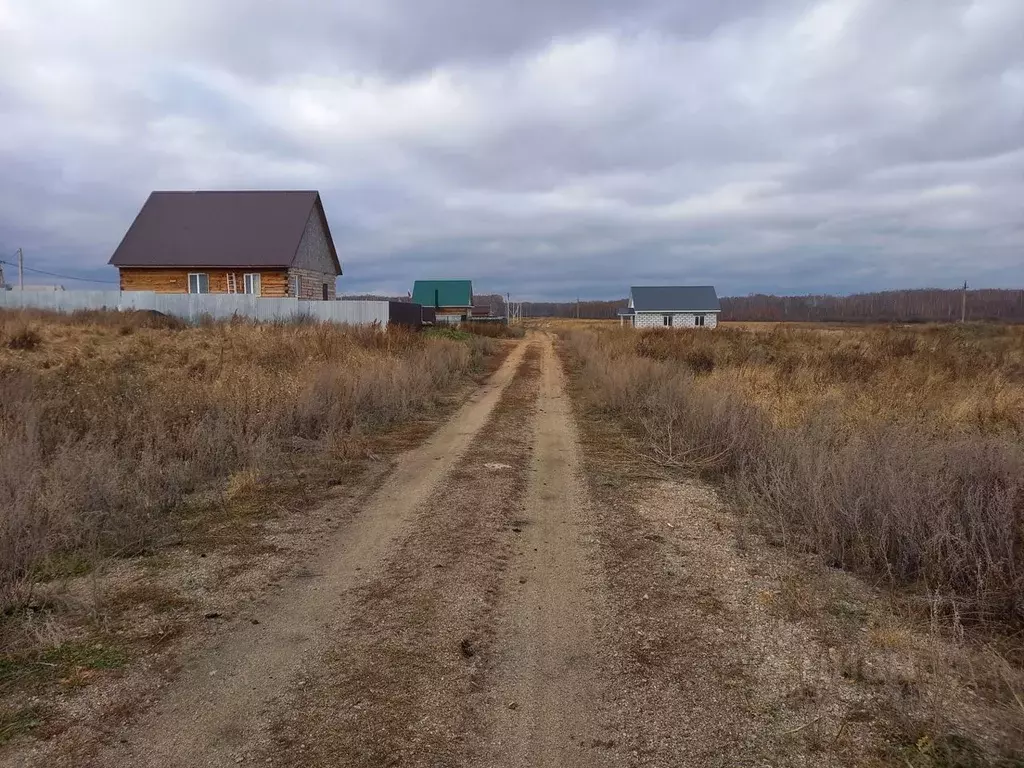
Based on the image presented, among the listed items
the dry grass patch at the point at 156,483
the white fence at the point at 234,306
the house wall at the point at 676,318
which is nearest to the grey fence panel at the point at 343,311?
the white fence at the point at 234,306

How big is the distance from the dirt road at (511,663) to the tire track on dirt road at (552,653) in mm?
14

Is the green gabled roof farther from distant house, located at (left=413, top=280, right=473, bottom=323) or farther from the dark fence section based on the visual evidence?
the dark fence section

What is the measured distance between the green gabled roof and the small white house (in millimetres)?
17190

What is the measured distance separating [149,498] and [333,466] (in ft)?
8.28

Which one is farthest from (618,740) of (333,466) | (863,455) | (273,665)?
(333,466)

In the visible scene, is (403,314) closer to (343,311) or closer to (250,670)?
(343,311)

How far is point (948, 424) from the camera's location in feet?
28.0

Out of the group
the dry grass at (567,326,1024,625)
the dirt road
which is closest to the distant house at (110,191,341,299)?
the dry grass at (567,326,1024,625)

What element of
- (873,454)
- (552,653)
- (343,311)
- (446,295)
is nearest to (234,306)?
(343,311)

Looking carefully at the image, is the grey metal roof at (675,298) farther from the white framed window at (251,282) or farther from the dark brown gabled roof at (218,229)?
the white framed window at (251,282)

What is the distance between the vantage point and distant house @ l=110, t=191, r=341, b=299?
32938 millimetres

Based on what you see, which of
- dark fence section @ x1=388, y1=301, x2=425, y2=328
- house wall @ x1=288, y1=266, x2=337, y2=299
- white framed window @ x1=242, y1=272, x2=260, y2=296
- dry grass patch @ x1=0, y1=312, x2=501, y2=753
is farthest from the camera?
house wall @ x1=288, y1=266, x2=337, y2=299

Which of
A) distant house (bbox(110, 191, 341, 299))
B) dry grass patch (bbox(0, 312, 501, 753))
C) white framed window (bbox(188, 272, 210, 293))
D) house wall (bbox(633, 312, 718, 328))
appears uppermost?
distant house (bbox(110, 191, 341, 299))

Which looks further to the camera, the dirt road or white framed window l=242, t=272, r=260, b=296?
white framed window l=242, t=272, r=260, b=296
